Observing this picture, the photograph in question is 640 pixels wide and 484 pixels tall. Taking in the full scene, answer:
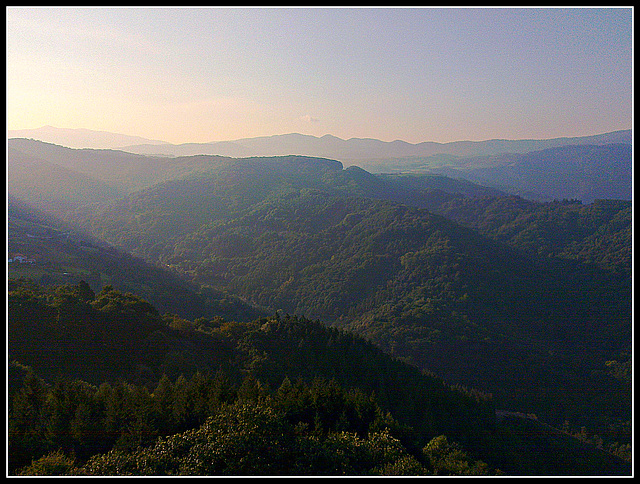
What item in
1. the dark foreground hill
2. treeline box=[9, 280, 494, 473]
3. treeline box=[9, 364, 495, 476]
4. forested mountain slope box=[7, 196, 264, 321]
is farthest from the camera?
forested mountain slope box=[7, 196, 264, 321]

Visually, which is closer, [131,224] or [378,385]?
[378,385]

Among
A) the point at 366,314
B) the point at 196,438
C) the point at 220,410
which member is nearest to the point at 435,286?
the point at 366,314

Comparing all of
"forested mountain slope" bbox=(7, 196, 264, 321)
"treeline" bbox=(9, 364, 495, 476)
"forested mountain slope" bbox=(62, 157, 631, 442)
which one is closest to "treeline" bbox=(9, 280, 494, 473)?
"treeline" bbox=(9, 364, 495, 476)

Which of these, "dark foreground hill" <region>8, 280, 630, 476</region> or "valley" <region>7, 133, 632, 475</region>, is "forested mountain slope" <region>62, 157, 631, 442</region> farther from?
"dark foreground hill" <region>8, 280, 630, 476</region>

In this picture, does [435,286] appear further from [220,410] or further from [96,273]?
[220,410]

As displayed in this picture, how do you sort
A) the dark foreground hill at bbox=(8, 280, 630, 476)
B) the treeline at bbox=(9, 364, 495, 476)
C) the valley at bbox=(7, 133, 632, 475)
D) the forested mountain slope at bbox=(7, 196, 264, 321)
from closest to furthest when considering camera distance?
the treeline at bbox=(9, 364, 495, 476), the dark foreground hill at bbox=(8, 280, 630, 476), the valley at bbox=(7, 133, 632, 475), the forested mountain slope at bbox=(7, 196, 264, 321)

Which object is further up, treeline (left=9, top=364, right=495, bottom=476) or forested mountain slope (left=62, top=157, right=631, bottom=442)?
treeline (left=9, top=364, right=495, bottom=476)

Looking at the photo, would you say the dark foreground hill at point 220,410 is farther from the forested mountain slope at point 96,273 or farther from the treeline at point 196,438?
the forested mountain slope at point 96,273

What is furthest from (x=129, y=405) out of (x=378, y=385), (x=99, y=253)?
(x=99, y=253)
